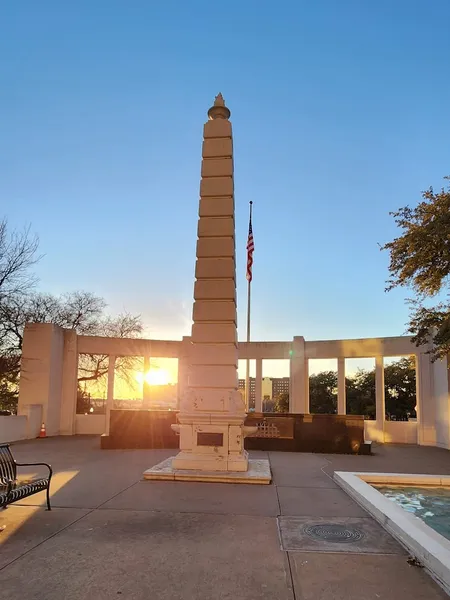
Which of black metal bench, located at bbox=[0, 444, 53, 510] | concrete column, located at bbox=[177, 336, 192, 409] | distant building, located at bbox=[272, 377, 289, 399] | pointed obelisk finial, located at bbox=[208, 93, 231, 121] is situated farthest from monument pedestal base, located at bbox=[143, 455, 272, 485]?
distant building, located at bbox=[272, 377, 289, 399]

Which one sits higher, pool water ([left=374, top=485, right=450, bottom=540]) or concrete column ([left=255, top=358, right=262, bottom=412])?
concrete column ([left=255, top=358, right=262, bottom=412])

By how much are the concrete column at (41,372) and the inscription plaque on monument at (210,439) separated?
11.7m

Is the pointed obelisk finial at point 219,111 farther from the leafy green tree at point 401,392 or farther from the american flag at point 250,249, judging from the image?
the leafy green tree at point 401,392

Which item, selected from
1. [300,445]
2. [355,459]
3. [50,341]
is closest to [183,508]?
[355,459]

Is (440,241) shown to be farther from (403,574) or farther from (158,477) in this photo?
(403,574)

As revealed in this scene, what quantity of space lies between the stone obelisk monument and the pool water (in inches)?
90.9

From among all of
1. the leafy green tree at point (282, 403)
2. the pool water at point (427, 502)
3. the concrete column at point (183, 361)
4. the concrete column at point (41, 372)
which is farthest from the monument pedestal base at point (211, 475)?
the leafy green tree at point (282, 403)

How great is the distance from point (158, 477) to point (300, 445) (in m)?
7.24

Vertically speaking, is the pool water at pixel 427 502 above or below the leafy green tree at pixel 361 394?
below

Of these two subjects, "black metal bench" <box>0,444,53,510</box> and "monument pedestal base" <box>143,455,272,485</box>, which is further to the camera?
"monument pedestal base" <box>143,455,272,485</box>

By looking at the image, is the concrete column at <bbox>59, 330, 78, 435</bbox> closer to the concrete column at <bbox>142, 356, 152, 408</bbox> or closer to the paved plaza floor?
the concrete column at <bbox>142, 356, 152, 408</bbox>

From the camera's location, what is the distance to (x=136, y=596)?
3.63 meters

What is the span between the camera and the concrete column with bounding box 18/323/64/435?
19.3 meters

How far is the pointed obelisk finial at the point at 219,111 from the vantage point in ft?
37.0
